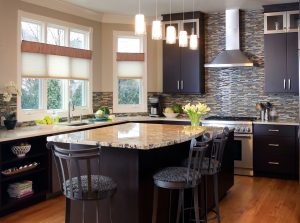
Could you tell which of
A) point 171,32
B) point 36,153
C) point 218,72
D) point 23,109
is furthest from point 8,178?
point 218,72

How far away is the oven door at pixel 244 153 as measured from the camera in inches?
233

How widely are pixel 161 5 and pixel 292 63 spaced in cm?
234

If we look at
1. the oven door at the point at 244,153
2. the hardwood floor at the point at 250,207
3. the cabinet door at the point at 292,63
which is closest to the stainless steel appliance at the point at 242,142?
the oven door at the point at 244,153

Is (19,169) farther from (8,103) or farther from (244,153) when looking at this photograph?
(244,153)

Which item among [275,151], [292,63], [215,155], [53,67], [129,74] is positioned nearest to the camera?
[215,155]

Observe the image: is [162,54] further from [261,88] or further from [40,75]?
[40,75]

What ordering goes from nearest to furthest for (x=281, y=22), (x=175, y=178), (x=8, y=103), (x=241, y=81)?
(x=175, y=178), (x=8, y=103), (x=281, y=22), (x=241, y=81)

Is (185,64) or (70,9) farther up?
(70,9)

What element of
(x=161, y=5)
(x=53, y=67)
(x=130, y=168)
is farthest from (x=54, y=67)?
(x=130, y=168)

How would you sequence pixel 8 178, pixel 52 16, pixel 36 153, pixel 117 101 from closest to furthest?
pixel 8 178, pixel 36 153, pixel 52 16, pixel 117 101

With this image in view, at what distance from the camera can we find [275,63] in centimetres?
604

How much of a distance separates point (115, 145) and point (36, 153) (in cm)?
211

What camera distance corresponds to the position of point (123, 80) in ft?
22.8

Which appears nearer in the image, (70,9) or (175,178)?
(175,178)
